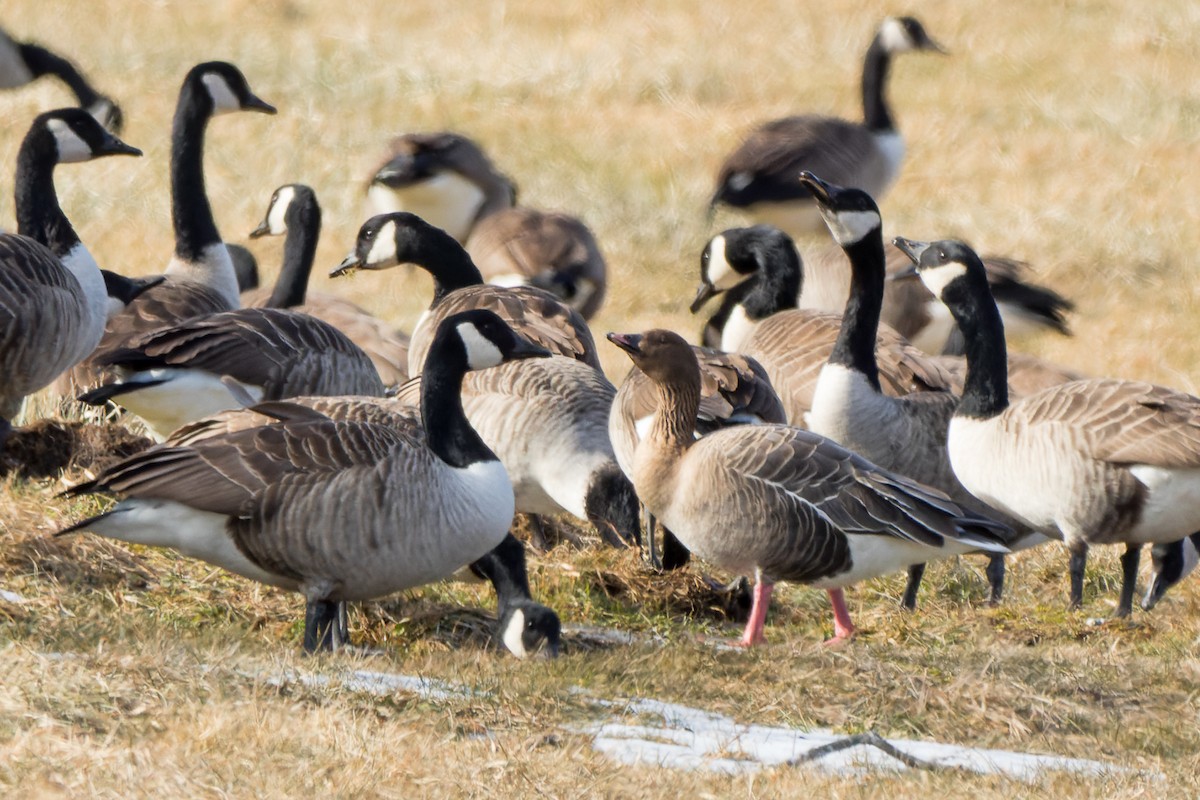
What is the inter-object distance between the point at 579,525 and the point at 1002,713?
4.03m

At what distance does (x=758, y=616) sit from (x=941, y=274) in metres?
2.68

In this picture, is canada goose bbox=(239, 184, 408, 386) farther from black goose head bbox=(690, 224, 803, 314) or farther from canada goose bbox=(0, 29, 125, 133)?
canada goose bbox=(0, 29, 125, 133)

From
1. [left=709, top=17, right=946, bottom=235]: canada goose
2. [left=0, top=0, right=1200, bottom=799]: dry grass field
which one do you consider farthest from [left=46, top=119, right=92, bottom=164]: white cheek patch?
[left=709, top=17, right=946, bottom=235]: canada goose

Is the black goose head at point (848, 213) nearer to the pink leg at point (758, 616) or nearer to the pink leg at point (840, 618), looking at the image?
the pink leg at point (840, 618)

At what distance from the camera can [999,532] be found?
7.14 meters

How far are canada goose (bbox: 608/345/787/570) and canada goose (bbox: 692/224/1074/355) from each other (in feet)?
8.78

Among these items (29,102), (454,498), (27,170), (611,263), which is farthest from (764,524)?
(29,102)

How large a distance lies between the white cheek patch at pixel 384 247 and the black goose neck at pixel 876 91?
7.70m

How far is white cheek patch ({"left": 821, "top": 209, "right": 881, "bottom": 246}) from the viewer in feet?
31.0

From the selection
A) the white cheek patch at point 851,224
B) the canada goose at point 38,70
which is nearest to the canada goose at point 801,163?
the white cheek patch at point 851,224

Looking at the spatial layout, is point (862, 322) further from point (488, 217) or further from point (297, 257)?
point (488, 217)

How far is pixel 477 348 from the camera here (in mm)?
7164

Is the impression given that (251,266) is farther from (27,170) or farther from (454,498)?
(454,498)

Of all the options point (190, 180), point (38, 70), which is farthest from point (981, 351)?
point (38, 70)
